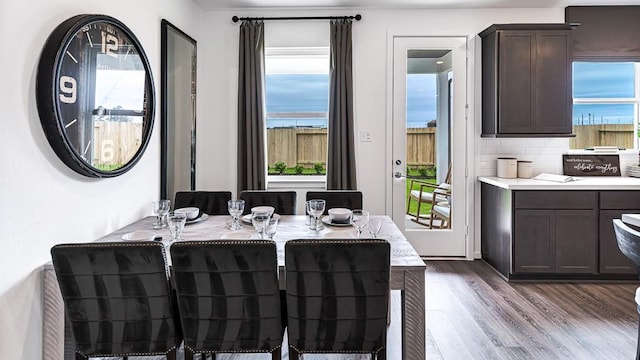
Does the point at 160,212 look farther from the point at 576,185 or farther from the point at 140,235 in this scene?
the point at 576,185

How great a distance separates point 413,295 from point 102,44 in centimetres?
216

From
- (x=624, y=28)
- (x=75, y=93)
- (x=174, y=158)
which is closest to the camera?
(x=75, y=93)

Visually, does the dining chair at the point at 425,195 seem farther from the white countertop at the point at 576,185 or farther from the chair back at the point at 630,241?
the chair back at the point at 630,241

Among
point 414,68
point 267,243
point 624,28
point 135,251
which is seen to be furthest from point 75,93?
point 624,28

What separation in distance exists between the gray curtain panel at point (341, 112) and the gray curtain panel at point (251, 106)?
0.70 metres

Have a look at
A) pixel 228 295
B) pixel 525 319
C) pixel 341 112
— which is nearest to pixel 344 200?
pixel 341 112

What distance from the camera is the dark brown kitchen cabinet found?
3.88 meters

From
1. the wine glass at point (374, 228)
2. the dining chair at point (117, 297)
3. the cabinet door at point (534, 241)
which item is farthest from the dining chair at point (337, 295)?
the cabinet door at point (534, 241)

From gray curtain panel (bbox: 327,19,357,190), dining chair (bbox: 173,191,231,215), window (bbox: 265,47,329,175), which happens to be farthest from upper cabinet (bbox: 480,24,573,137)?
dining chair (bbox: 173,191,231,215)

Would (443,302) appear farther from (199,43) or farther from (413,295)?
(199,43)

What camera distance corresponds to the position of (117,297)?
1.75 m

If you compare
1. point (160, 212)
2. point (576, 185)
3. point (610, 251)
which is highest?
point (576, 185)

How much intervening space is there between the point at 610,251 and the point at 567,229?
424 millimetres

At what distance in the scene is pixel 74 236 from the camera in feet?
7.55
